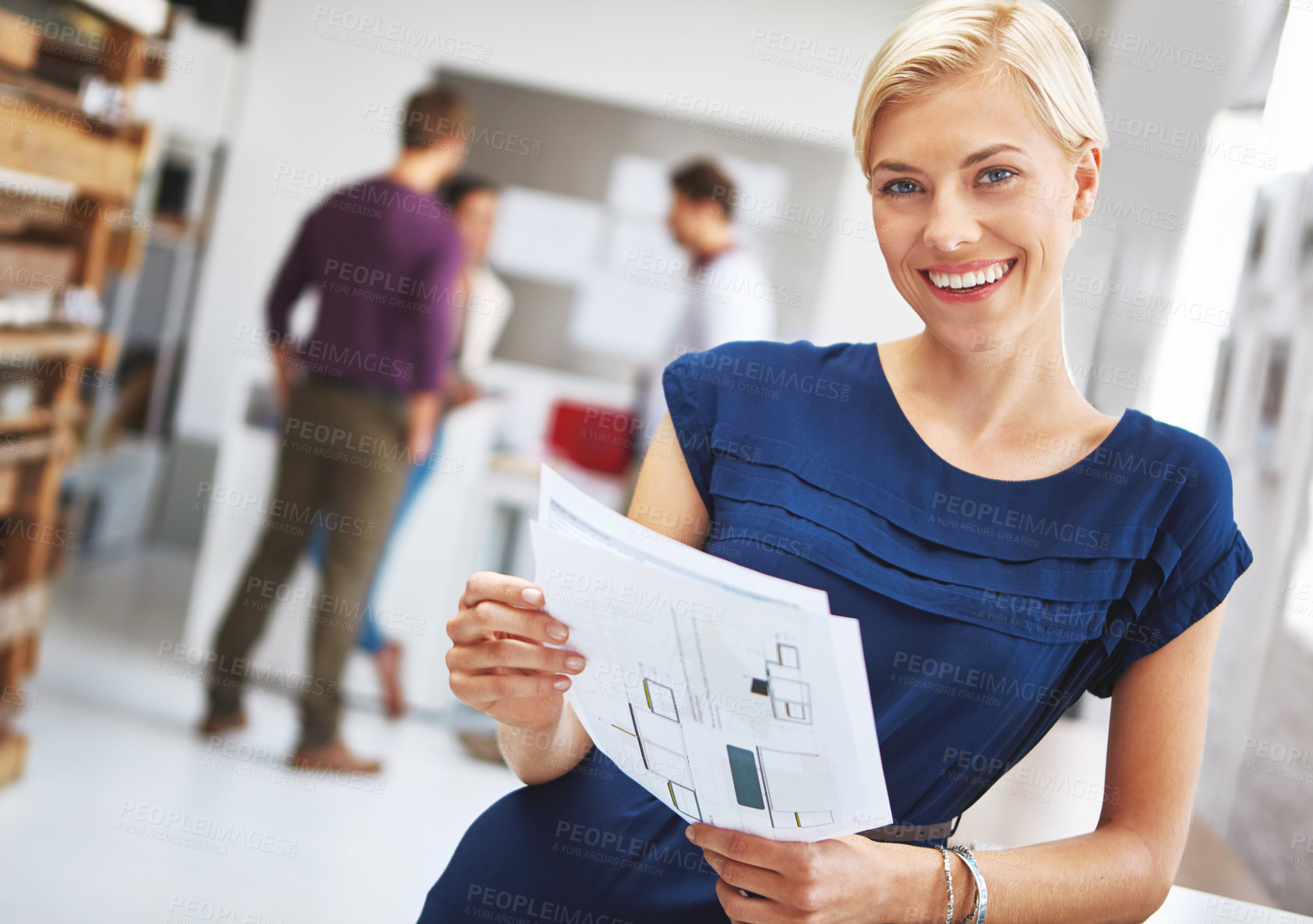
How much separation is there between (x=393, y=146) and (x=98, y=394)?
1698 mm

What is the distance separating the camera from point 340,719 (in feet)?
11.0

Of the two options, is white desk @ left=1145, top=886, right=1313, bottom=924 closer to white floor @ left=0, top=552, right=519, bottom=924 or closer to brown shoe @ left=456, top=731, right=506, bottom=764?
white floor @ left=0, top=552, right=519, bottom=924

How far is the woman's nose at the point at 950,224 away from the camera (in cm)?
92

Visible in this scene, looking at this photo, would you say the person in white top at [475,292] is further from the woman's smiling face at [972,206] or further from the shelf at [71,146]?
the woman's smiling face at [972,206]

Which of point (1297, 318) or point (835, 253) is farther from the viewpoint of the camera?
point (835, 253)

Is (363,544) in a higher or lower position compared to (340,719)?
higher

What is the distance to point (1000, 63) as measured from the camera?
0.93 meters

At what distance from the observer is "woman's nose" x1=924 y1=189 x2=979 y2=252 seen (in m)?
0.92

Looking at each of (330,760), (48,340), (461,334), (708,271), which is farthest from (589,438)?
(48,340)

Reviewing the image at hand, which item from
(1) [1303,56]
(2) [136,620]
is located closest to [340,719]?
(2) [136,620]

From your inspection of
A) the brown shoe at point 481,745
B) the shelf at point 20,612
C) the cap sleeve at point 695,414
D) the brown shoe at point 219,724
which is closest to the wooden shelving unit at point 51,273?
the shelf at point 20,612

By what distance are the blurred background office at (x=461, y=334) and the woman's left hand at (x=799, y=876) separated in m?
0.53

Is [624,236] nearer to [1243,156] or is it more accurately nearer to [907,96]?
[1243,156]

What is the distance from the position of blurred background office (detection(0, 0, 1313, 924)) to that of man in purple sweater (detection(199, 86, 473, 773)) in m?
0.18
